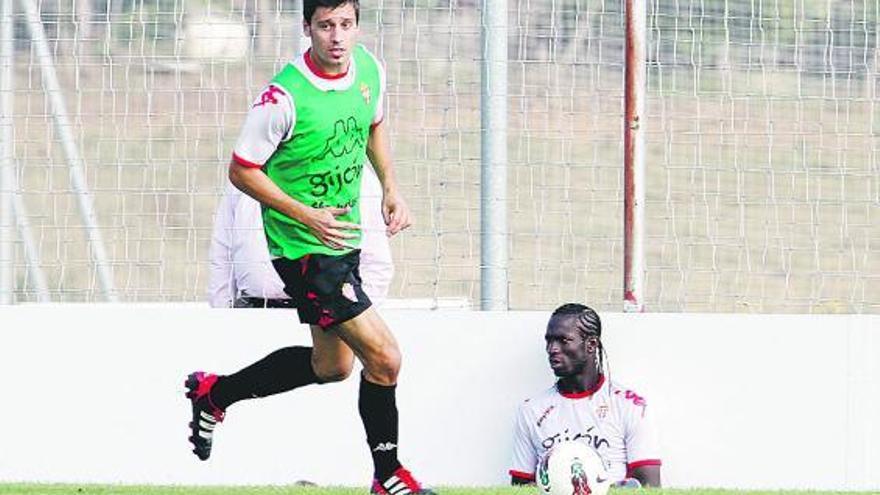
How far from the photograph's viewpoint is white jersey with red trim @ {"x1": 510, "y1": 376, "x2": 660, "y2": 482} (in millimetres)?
11242

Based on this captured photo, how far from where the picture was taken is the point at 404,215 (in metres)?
9.94

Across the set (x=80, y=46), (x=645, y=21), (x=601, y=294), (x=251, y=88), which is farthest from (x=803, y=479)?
(x=80, y=46)

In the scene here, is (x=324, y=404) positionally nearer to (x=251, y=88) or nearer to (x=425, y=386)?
(x=425, y=386)

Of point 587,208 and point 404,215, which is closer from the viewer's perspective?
point 404,215

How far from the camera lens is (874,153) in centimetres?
1180

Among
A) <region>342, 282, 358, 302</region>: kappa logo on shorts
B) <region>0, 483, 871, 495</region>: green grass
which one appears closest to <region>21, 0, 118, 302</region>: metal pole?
<region>0, 483, 871, 495</region>: green grass

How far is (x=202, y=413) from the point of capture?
1140cm

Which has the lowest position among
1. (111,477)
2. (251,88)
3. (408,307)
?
(111,477)

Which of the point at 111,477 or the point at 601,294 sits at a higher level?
the point at 601,294

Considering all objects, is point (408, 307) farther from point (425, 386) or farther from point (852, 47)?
point (852, 47)

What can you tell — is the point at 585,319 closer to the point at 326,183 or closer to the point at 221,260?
the point at 221,260

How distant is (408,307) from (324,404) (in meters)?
0.58

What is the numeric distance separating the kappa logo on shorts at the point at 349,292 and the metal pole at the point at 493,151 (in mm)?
2019

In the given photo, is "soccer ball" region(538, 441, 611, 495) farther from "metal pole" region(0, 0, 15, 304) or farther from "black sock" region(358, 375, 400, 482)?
"metal pole" region(0, 0, 15, 304)
